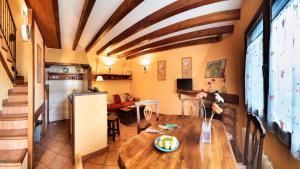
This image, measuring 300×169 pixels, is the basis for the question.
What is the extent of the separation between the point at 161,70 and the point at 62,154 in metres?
3.89

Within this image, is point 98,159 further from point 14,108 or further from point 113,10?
point 113,10

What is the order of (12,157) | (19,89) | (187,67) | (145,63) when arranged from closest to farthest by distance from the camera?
(12,157) < (19,89) < (187,67) < (145,63)

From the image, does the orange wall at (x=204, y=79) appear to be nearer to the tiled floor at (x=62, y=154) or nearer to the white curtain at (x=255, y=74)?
the white curtain at (x=255, y=74)

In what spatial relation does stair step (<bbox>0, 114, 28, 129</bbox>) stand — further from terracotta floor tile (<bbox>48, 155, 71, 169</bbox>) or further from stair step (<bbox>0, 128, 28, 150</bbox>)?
terracotta floor tile (<bbox>48, 155, 71, 169</bbox>)

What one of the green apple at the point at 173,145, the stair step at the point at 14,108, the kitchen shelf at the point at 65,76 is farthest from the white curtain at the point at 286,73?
the kitchen shelf at the point at 65,76

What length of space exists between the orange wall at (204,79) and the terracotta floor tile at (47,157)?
328 centimetres

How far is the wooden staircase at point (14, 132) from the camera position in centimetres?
171

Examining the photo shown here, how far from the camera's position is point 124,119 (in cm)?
421

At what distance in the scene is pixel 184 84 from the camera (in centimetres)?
420

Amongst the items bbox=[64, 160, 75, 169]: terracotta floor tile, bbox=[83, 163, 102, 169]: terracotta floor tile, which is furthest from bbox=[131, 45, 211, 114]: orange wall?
bbox=[64, 160, 75, 169]: terracotta floor tile

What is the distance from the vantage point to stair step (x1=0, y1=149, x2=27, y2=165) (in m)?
1.67

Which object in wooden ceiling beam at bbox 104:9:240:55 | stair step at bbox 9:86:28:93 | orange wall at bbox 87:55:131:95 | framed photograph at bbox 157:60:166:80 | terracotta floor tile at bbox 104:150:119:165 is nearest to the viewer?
terracotta floor tile at bbox 104:150:119:165

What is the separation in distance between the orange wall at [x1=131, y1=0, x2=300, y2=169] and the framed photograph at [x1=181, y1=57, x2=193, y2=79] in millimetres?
140

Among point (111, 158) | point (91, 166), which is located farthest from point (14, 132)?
point (111, 158)
